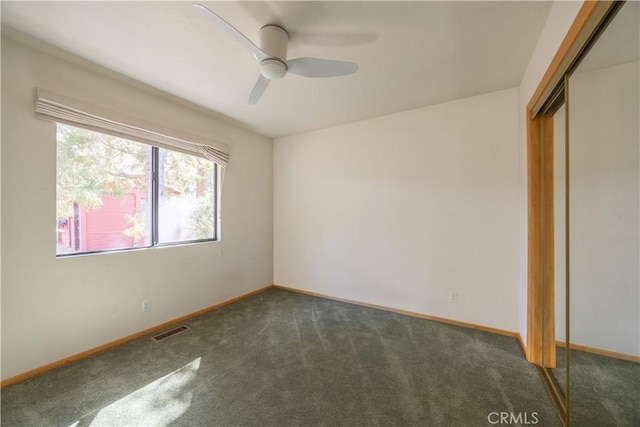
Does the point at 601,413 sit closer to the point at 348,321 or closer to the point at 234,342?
the point at 348,321

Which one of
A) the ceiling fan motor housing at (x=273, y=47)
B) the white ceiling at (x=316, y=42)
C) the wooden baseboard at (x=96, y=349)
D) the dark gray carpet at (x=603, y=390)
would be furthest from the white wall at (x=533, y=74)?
the wooden baseboard at (x=96, y=349)

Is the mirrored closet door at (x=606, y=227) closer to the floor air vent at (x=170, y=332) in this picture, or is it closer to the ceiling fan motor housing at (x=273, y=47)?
the ceiling fan motor housing at (x=273, y=47)

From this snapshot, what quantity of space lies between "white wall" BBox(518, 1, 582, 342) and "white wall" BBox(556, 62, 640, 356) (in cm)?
30

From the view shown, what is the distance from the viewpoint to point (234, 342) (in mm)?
2477

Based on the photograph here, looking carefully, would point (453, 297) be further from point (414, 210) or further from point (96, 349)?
point (96, 349)

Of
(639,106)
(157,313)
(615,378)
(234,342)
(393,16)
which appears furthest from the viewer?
(157,313)

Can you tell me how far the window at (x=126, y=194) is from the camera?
2.20 meters

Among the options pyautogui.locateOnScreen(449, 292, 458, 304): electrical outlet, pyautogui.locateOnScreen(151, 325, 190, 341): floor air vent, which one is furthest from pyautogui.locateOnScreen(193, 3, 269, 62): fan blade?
pyautogui.locateOnScreen(449, 292, 458, 304): electrical outlet

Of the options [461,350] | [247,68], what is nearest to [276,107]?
[247,68]

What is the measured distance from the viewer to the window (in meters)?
2.20

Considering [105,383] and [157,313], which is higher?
[157,313]

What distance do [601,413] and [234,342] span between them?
264 cm

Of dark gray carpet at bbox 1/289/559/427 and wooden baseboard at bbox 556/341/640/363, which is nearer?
wooden baseboard at bbox 556/341/640/363

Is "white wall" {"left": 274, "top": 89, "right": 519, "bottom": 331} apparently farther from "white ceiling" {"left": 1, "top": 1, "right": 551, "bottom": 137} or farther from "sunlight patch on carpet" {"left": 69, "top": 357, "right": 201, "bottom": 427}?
"sunlight patch on carpet" {"left": 69, "top": 357, "right": 201, "bottom": 427}
